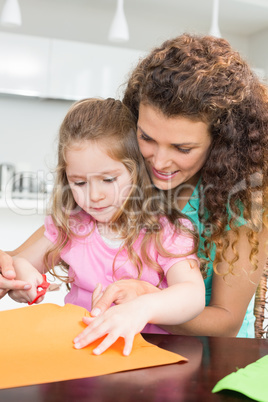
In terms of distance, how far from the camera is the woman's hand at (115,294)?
894 mm

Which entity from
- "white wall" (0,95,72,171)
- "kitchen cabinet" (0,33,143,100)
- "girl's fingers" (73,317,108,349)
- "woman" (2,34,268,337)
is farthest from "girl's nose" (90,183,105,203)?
"white wall" (0,95,72,171)

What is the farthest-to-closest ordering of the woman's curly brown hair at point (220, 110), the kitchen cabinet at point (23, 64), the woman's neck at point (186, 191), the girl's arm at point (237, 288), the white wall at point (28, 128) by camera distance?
the white wall at point (28, 128) → the kitchen cabinet at point (23, 64) → the woman's neck at point (186, 191) → the girl's arm at point (237, 288) → the woman's curly brown hair at point (220, 110)

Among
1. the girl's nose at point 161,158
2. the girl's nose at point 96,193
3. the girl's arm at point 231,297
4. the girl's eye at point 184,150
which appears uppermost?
the girl's eye at point 184,150

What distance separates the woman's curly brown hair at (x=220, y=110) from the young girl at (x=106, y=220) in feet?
0.33

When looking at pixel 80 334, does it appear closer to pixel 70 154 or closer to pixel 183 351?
pixel 183 351

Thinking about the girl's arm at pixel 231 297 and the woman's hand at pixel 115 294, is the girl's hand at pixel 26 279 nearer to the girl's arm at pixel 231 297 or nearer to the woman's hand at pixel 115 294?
the woman's hand at pixel 115 294

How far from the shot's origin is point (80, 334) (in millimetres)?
777

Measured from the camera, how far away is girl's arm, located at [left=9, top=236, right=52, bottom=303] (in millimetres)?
1098

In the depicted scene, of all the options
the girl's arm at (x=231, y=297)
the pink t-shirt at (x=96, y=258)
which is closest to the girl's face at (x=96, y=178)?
the pink t-shirt at (x=96, y=258)

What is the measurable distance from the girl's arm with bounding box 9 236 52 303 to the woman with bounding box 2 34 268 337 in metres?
0.36

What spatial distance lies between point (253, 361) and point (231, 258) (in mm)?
634

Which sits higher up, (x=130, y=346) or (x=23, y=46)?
(x=23, y=46)

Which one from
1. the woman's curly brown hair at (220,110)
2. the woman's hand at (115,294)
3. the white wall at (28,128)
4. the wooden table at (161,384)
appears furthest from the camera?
the white wall at (28,128)

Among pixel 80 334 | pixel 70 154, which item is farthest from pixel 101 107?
pixel 80 334
